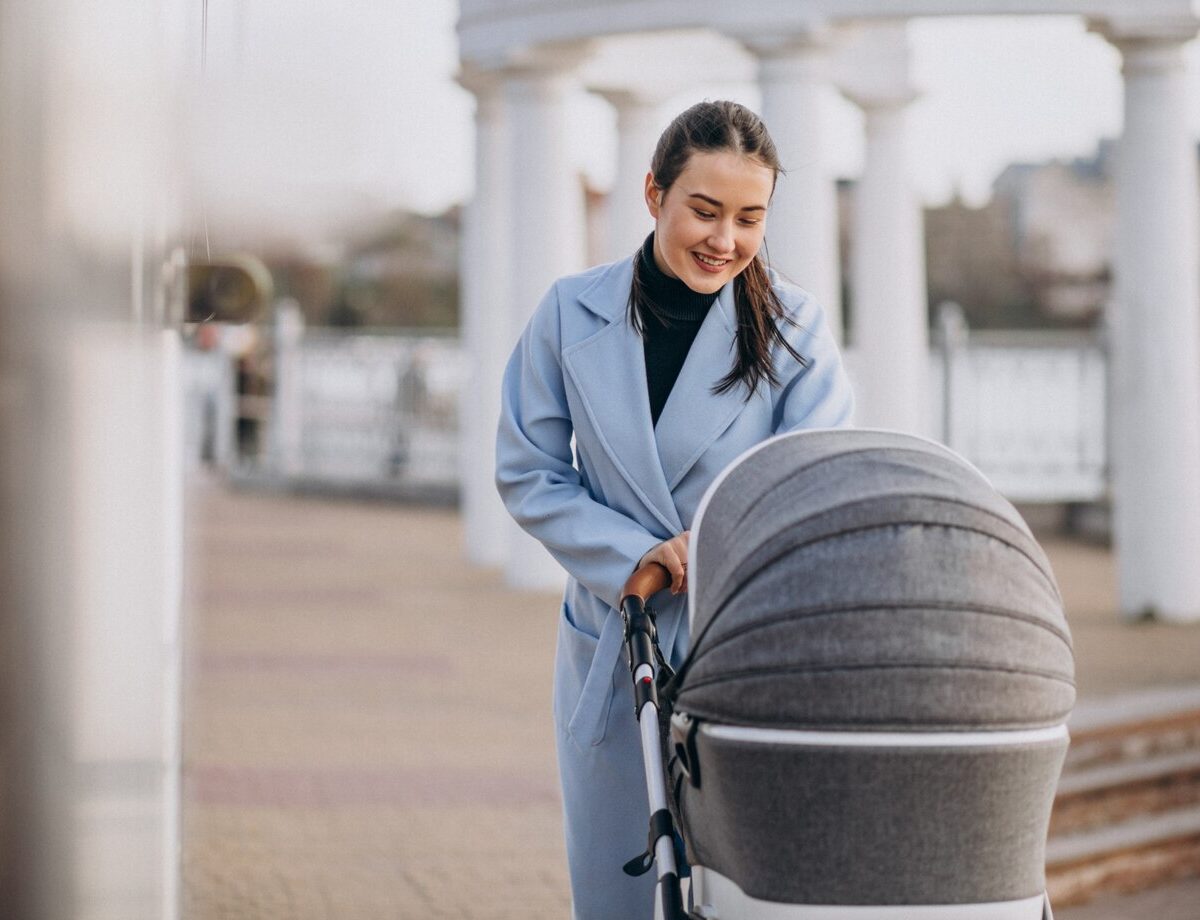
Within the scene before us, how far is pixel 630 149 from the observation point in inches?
559

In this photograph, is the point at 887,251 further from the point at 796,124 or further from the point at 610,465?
the point at 610,465

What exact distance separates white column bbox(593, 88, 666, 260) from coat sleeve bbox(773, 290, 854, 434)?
10.7 m

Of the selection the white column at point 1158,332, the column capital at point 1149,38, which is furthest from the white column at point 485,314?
the column capital at point 1149,38

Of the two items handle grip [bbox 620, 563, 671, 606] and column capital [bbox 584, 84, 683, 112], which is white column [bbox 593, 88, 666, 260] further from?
handle grip [bbox 620, 563, 671, 606]

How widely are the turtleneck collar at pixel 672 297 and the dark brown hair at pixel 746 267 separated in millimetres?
14

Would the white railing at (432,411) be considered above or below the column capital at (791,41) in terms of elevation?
below

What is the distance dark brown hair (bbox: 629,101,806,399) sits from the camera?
3090mm

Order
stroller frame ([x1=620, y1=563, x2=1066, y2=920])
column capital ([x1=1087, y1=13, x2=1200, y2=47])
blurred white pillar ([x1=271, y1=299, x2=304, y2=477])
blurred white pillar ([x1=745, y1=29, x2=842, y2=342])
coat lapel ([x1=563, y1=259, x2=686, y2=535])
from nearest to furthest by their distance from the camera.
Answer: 1. stroller frame ([x1=620, y1=563, x2=1066, y2=920])
2. coat lapel ([x1=563, y1=259, x2=686, y2=535])
3. column capital ([x1=1087, y1=13, x2=1200, y2=47])
4. blurred white pillar ([x1=745, y1=29, x2=842, y2=342])
5. blurred white pillar ([x1=271, y1=299, x2=304, y2=477])

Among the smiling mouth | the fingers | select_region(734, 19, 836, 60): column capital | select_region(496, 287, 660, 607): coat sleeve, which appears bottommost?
the fingers

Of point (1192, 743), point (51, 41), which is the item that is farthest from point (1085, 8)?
point (51, 41)

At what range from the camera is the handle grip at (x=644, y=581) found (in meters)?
3.11

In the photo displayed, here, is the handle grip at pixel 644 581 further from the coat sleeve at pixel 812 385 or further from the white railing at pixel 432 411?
the white railing at pixel 432 411

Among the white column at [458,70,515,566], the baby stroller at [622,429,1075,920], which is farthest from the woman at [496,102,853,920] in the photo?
the white column at [458,70,515,566]

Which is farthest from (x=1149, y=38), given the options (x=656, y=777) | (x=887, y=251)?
(x=656, y=777)
